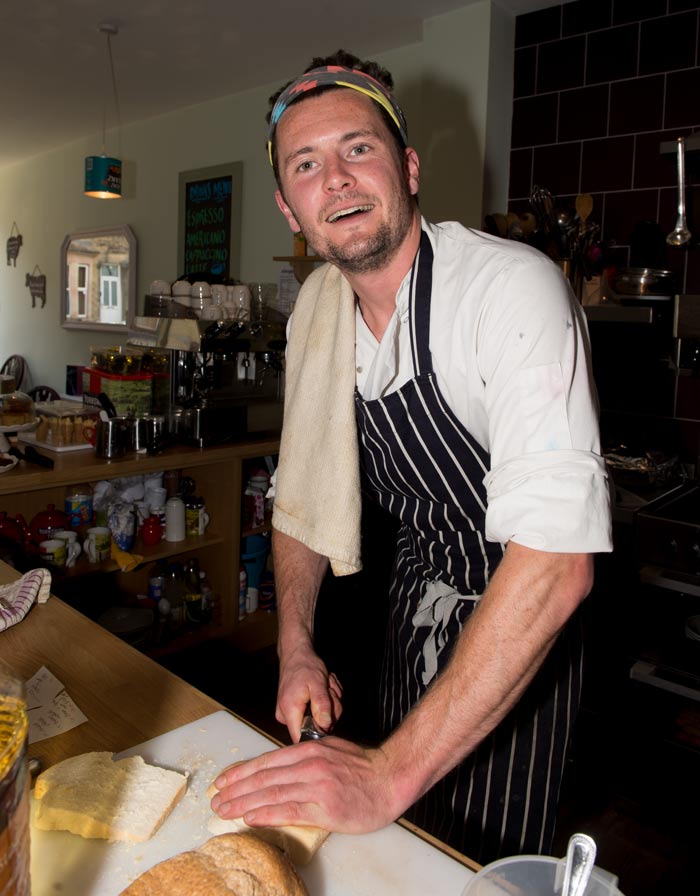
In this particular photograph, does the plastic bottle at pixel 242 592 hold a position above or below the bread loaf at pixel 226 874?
below

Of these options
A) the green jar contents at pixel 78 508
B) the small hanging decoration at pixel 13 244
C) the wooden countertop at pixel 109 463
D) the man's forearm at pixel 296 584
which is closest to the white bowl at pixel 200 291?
the wooden countertop at pixel 109 463

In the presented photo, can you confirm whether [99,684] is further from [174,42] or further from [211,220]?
[211,220]

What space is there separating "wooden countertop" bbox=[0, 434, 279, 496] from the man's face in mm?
1288

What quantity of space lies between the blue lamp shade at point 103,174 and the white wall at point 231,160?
754mm

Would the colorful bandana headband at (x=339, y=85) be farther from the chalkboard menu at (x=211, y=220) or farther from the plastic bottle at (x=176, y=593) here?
the chalkboard menu at (x=211, y=220)

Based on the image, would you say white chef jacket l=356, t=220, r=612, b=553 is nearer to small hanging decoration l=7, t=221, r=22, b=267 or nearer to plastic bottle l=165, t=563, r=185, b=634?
plastic bottle l=165, t=563, r=185, b=634

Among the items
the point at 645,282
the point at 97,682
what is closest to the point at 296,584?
the point at 97,682

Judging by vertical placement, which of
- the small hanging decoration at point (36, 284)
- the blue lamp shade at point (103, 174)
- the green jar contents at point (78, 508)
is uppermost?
the blue lamp shade at point (103, 174)

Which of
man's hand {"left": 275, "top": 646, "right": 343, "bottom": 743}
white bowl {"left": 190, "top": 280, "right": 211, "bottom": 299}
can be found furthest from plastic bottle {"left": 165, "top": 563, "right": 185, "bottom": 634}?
man's hand {"left": 275, "top": 646, "right": 343, "bottom": 743}

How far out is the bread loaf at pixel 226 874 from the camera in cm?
53

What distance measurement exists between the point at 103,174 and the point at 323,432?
124 inches

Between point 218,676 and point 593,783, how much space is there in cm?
132

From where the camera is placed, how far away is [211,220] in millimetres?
4488

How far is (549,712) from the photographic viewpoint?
120cm
